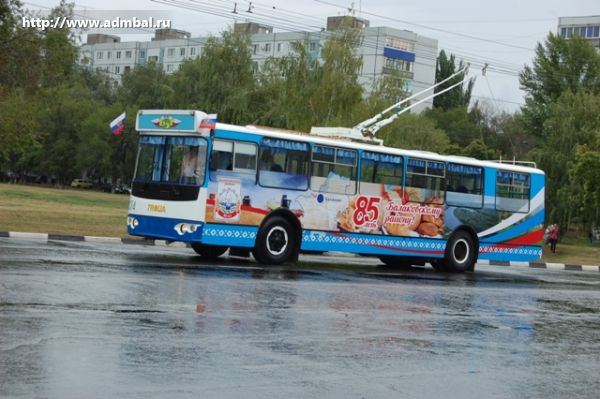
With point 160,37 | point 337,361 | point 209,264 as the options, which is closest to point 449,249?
point 209,264

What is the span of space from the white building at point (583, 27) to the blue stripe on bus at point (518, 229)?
360 feet

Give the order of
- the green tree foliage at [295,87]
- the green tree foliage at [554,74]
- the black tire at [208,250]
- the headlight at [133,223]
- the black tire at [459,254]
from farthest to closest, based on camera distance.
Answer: the green tree foliage at [554,74]
the green tree foliage at [295,87]
the black tire at [459,254]
the black tire at [208,250]
the headlight at [133,223]

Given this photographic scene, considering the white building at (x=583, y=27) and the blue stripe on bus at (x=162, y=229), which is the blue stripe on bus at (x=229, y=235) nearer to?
the blue stripe on bus at (x=162, y=229)

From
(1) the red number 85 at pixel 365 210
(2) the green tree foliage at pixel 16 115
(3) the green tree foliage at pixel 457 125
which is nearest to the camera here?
(1) the red number 85 at pixel 365 210

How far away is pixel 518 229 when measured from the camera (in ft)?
88.3

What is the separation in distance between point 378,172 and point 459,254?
11.7 feet

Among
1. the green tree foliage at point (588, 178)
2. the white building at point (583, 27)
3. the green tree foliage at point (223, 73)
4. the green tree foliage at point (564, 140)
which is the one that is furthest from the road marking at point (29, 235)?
the white building at point (583, 27)

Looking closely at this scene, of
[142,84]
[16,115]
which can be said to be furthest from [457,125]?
[16,115]

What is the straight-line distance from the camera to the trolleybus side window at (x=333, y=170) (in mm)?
22375

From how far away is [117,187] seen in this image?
12019 centimetres

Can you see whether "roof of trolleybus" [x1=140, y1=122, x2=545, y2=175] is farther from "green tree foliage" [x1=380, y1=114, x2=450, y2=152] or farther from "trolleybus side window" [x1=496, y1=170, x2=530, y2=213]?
"green tree foliage" [x1=380, y1=114, x2=450, y2=152]

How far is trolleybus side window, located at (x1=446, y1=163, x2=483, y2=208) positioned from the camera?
1000 inches

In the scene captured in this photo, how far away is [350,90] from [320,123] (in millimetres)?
2385

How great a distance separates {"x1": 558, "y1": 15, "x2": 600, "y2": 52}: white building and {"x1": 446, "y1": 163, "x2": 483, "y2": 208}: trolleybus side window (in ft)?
366
